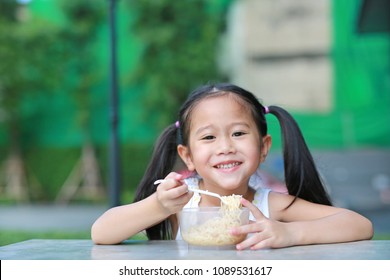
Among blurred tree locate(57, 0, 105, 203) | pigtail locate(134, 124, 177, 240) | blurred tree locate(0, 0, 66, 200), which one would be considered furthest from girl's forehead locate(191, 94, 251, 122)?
blurred tree locate(0, 0, 66, 200)

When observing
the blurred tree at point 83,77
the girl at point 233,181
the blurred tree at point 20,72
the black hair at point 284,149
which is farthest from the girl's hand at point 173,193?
the blurred tree at point 20,72

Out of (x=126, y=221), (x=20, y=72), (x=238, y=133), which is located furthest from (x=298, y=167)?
(x=20, y=72)

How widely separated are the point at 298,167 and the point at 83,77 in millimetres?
8621

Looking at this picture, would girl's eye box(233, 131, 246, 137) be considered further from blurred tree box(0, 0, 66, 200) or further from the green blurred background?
blurred tree box(0, 0, 66, 200)

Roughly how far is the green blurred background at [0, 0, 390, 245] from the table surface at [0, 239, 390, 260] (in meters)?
8.37

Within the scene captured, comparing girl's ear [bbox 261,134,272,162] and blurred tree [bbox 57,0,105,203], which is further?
blurred tree [bbox 57,0,105,203]

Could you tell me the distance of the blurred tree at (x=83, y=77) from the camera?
991cm

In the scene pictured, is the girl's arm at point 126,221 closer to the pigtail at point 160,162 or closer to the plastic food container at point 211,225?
the plastic food container at point 211,225

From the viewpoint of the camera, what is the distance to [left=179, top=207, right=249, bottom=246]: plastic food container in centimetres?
118

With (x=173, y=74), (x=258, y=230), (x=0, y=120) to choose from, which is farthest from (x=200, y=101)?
(x=0, y=120)

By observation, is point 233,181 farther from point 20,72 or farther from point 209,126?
point 20,72

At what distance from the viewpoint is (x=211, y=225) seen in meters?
1.22

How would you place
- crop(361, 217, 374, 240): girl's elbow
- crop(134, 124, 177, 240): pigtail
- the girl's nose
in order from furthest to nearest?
crop(134, 124, 177, 240): pigtail → the girl's nose → crop(361, 217, 374, 240): girl's elbow

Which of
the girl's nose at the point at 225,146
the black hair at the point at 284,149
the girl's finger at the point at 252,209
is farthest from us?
the black hair at the point at 284,149
